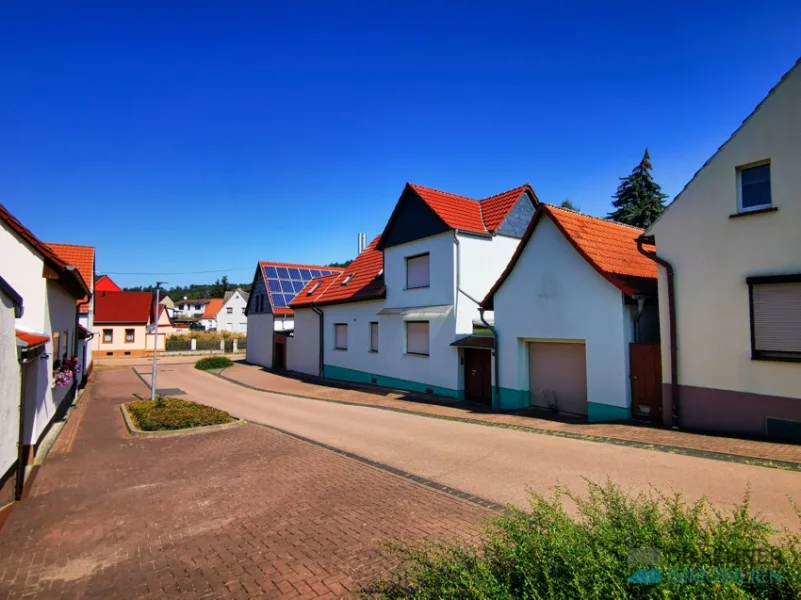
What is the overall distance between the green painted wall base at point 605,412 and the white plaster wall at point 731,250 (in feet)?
4.74

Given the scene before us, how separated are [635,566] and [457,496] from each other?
13.4 ft

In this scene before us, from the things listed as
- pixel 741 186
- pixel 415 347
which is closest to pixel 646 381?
Result: pixel 741 186

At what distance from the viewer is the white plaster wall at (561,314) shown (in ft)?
37.9

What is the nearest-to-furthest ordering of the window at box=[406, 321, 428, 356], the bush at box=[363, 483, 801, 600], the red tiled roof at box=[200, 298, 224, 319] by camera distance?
1. the bush at box=[363, 483, 801, 600]
2. the window at box=[406, 321, 428, 356]
3. the red tiled roof at box=[200, 298, 224, 319]

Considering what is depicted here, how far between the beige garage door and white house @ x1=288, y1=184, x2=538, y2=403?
71.3 inches

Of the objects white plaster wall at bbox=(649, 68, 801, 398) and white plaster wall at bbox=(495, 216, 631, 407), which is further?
white plaster wall at bbox=(495, 216, 631, 407)

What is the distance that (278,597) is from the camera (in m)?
4.25

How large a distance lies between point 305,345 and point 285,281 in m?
7.97

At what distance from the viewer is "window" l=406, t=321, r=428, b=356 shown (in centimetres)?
1842

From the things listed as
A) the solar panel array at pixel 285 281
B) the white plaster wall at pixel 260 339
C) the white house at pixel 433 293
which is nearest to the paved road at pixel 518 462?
the white house at pixel 433 293

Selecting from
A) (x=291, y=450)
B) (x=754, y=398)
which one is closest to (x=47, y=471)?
(x=291, y=450)

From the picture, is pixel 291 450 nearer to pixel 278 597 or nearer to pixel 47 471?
pixel 47 471

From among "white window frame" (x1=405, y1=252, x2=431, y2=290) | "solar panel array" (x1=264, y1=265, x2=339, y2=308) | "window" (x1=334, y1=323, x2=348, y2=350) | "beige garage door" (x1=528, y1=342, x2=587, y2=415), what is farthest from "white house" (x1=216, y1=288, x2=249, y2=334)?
"beige garage door" (x1=528, y1=342, x2=587, y2=415)

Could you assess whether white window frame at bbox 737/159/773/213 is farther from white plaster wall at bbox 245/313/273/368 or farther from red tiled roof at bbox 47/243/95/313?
white plaster wall at bbox 245/313/273/368
